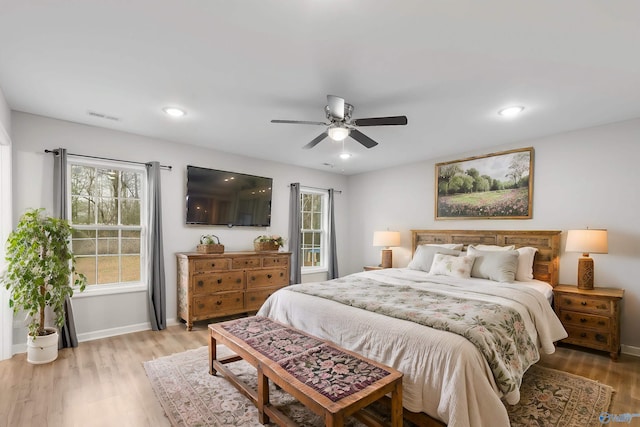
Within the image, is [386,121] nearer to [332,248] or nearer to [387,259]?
[387,259]

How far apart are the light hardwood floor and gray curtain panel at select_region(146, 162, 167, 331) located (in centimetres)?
33

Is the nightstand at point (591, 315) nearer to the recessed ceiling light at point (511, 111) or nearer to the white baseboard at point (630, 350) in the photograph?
the white baseboard at point (630, 350)

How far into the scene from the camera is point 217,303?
4.15 meters

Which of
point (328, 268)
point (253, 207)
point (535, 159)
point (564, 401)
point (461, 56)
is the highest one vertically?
point (461, 56)

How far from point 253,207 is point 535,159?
158 inches

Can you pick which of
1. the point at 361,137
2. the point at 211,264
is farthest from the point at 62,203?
the point at 361,137

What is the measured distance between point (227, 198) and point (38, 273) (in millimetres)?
2317

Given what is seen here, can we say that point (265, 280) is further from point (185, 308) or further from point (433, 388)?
point (433, 388)

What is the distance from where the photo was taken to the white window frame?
11.9 feet

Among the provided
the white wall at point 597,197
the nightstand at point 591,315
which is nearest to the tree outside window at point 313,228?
the white wall at point 597,197

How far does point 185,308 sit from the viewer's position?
13.3ft

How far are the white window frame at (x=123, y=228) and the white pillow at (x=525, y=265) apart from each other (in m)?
4.61

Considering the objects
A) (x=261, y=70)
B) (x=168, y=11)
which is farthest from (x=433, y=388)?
(x=168, y=11)

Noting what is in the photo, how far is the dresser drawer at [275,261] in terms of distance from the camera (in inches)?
183
